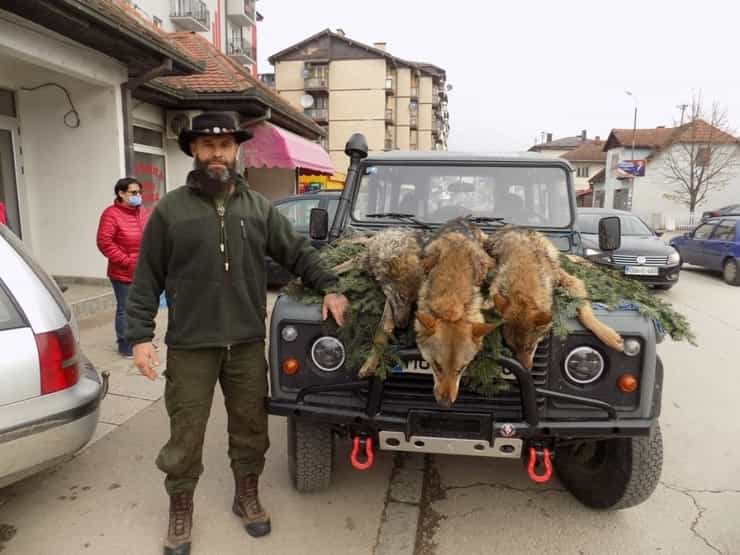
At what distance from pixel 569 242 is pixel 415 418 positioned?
192 cm

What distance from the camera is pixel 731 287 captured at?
11516 mm

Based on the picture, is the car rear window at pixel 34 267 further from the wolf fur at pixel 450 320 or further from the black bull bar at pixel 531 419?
the wolf fur at pixel 450 320

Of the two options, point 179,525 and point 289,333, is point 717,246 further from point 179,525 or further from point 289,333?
point 179,525

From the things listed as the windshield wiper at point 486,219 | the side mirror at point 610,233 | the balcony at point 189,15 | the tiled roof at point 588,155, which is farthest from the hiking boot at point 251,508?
the tiled roof at point 588,155

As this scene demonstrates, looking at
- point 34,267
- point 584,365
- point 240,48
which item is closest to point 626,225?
point 584,365

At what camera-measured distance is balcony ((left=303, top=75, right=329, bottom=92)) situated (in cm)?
5107

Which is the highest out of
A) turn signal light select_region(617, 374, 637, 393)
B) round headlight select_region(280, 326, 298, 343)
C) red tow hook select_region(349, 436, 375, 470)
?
round headlight select_region(280, 326, 298, 343)

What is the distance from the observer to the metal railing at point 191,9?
72.6 ft

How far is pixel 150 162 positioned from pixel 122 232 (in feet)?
18.9

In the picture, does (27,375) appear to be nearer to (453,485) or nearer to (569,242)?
(453,485)

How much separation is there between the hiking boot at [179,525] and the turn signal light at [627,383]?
2.16 metres

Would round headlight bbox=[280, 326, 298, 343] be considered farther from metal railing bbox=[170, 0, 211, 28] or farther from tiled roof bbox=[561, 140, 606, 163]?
tiled roof bbox=[561, 140, 606, 163]

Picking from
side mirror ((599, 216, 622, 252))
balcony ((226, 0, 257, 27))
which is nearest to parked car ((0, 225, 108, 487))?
side mirror ((599, 216, 622, 252))

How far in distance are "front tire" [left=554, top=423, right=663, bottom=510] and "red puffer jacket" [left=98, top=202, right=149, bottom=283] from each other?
162 inches
